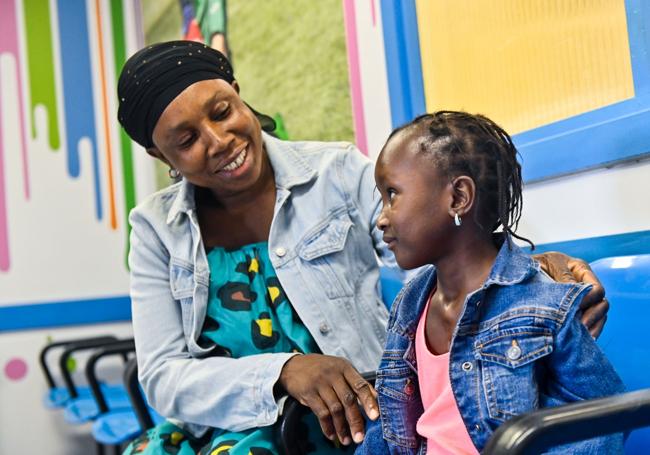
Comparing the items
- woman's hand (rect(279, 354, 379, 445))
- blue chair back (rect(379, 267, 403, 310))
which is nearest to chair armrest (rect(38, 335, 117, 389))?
blue chair back (rect(379, 267, 403, 310))

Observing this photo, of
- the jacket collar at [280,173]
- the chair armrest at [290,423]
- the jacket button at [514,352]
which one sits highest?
the jacket collar at [280,173]

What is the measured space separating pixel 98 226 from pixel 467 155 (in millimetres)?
3104

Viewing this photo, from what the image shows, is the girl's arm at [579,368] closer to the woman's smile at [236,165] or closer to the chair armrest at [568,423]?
the chair armrest at [568,423]

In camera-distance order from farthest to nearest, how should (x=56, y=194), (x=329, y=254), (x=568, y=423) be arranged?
1. (x=56, y=194)
2. (x=329, y=254)
3. (x=568, y=423)

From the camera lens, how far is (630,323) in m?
1.16

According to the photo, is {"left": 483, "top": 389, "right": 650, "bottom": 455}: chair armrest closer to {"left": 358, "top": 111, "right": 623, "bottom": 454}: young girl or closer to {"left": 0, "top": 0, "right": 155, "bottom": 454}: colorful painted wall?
{"left": 358, "top": 111, "right": 623, "bottom": 454}: young girl

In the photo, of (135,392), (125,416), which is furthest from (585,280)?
(125,416)

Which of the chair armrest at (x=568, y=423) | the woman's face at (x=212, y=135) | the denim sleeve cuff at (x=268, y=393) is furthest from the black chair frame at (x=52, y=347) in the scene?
the chair armrest at (x=568, y=423)

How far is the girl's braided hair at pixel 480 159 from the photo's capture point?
3.45 ft

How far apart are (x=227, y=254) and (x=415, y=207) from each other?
615 millimetres

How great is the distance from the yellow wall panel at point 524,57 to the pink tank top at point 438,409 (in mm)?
636

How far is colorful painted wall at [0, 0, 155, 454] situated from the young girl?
2.86m

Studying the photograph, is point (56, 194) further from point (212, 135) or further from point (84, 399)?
point (212, 135)

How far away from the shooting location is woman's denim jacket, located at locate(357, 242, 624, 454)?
3.03 feet
